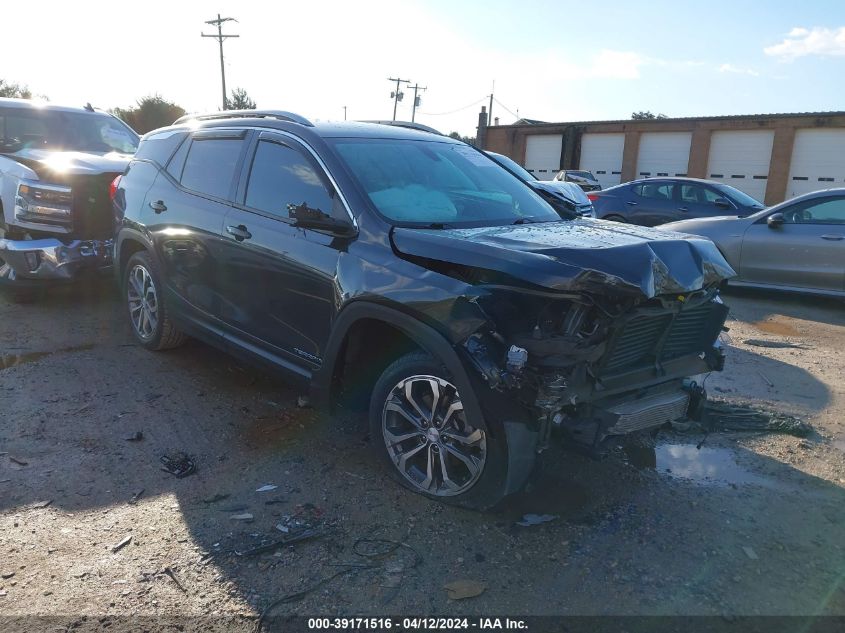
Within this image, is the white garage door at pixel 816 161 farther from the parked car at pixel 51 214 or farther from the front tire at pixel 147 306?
the front tire at pixel 147 306

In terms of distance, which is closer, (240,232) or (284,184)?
(284,184)

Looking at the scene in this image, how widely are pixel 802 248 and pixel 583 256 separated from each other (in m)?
6.75

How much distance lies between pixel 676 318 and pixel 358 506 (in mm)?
1925

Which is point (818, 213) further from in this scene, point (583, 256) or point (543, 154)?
point (543, 154)

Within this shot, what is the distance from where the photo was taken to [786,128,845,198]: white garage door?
28031mm

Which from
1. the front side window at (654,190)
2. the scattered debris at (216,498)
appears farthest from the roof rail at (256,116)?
the front side window at (654,190)

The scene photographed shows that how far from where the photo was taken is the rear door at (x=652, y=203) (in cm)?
1241

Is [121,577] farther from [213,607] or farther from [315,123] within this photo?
[315,123]

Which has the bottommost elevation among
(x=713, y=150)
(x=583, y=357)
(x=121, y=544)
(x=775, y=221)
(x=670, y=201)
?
(x=121, y=544)

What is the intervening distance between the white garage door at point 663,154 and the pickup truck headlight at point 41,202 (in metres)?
30.5

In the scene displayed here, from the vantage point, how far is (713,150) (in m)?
31.6

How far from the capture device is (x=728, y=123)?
3070 centimetres

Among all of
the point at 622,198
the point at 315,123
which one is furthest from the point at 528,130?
the point at 315,123

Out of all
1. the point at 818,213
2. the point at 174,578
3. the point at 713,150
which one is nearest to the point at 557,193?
the point at 818,213
